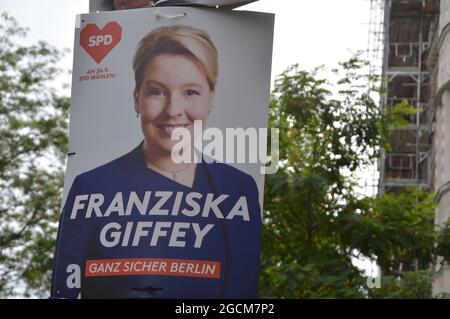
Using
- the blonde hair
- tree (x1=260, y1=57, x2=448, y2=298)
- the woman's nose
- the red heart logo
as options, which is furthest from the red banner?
tree (x1=260, y1=57, x2=448, y2=298)

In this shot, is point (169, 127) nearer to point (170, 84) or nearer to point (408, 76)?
point (170, 84)

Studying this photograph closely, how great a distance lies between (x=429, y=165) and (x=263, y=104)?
36.5m

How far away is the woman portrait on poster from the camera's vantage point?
25.8 feet

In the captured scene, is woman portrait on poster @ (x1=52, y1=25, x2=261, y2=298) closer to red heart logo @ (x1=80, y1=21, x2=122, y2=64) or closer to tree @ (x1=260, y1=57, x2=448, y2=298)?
red heart logo @ (x1=80, y1=21, x2=122, y2=64)

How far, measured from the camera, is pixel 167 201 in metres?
7.89

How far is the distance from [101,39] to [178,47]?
1.65 ft

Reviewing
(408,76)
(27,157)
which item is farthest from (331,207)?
(408,76)

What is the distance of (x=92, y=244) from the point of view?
792 centimetres

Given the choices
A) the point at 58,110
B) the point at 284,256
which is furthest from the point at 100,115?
the point at 58,110

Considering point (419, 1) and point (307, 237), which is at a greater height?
point (419, 1)

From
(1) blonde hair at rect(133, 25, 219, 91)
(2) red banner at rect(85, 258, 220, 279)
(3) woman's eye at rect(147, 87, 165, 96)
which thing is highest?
(1) blonde hair at rect(133, 25, 219, 91)

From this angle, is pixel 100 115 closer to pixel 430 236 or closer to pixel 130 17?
pixel 130 17

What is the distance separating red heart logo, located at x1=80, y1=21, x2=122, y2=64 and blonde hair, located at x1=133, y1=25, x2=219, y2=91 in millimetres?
180
